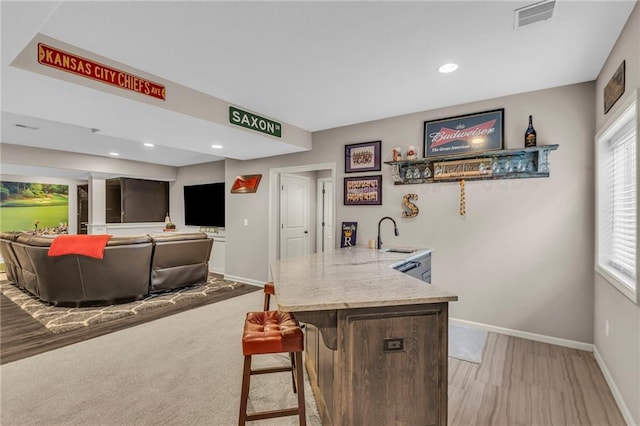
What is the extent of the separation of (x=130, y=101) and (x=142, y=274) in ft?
8.99

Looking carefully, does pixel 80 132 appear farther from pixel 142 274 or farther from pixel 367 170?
pixel 367 170

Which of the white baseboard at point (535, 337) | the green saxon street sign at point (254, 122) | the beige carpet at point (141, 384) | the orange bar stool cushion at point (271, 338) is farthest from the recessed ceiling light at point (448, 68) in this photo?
the beige carpet at point (141, 384)

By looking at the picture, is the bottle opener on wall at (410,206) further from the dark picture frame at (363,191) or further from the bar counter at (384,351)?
the bar counter at (384,351)

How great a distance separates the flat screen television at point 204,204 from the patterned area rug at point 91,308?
1.73 m

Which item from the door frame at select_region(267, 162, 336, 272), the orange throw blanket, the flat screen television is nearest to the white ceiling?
the orange throw blanket

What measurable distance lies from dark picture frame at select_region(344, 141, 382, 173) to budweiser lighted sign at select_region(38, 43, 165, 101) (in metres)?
2.36

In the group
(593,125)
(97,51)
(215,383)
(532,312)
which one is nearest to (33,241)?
(97,51)

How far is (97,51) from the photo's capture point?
7.21 ft

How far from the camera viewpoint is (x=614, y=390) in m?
2.08

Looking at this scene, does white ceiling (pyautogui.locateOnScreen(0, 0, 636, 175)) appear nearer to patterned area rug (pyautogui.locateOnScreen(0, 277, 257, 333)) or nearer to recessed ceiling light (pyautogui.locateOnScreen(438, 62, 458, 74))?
recessed ceiling light (pyautogui.locateOnScreen(438, 62, 458, 74))

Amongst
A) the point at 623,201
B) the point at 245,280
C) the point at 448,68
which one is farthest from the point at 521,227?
the point at 245,280

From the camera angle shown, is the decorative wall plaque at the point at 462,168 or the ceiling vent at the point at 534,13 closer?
the ceiling vent at the point at 534,13

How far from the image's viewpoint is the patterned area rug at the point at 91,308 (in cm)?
348

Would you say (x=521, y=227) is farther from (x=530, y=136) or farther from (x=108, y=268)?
(x=108, y=268)
